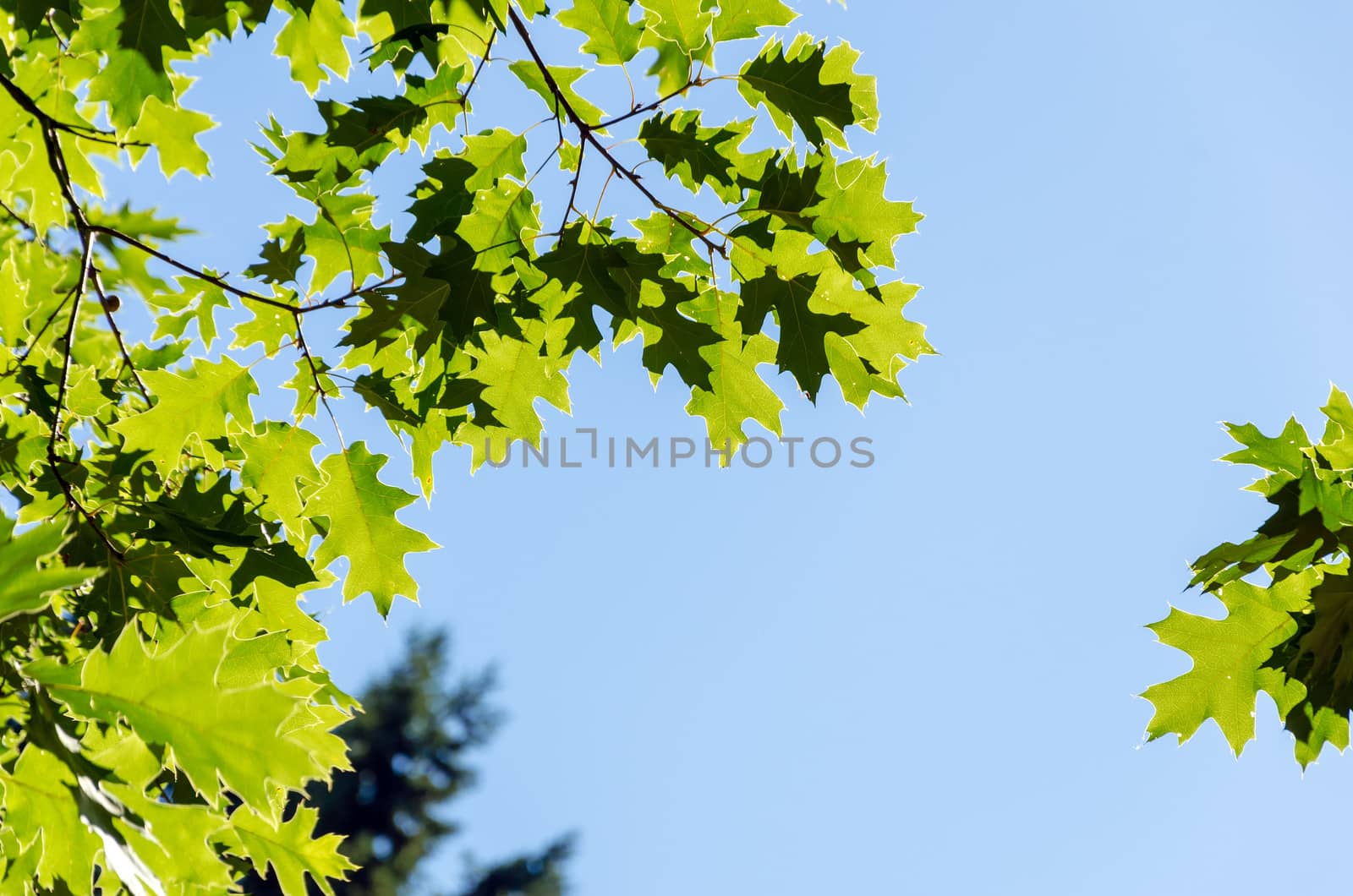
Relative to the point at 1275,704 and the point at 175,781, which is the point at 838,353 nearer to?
the point at 1275,704

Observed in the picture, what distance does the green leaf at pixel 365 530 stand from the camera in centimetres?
318

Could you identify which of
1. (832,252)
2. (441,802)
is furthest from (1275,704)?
(441,802)

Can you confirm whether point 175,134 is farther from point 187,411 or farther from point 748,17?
point 748,17

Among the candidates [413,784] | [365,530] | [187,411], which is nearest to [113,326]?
[187,411]

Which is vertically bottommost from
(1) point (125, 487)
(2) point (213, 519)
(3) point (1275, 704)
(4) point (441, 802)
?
(3) point (1275, 704)

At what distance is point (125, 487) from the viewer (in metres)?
2.96

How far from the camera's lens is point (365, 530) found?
10.5 ft

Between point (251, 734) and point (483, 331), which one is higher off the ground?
point (483, 331)

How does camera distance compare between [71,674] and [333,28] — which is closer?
[71,674]

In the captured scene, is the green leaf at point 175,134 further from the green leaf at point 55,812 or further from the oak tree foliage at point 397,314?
the green leaf at point 55,812

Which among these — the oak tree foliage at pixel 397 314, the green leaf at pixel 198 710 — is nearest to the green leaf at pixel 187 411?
the oak tree foliage at pixel 397 314

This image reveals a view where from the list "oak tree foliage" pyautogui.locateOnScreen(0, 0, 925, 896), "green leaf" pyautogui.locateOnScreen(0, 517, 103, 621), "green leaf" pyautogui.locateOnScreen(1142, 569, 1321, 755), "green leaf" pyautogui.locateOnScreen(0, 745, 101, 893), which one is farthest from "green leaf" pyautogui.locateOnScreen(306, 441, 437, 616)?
"green leaf" pyautogui.locateOnScreen(1142, 569, 1321, 755)

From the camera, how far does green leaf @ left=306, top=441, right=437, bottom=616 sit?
125 inches

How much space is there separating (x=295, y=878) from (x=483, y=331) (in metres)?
1.50
